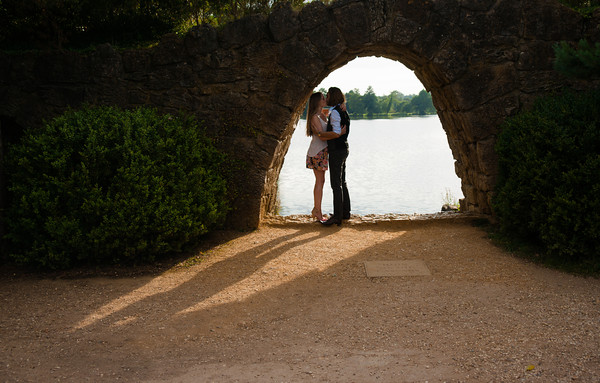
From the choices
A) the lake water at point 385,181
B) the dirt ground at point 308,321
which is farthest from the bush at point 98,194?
the lake water at point 385,181

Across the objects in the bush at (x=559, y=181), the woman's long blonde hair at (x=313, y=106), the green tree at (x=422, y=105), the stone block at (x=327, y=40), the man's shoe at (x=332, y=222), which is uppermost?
the green tree at (x=422, y=105)

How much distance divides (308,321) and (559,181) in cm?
289

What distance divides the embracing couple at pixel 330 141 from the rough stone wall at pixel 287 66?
13.6 inches

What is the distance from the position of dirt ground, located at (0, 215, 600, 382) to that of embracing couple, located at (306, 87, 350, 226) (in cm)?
122

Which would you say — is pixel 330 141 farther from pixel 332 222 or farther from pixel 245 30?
pixel 245 30

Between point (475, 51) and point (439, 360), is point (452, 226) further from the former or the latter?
point (439, 360)

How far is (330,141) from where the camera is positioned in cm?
630

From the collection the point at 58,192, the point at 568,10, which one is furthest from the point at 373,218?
the point at 58,192

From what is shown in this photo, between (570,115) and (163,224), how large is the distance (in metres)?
4.34

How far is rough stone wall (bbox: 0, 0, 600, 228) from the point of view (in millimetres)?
5789

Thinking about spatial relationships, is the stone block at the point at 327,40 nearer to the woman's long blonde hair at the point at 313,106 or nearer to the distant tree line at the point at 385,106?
the woman's long blonde hair at the point at 313,106

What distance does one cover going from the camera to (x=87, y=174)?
4.67 meters

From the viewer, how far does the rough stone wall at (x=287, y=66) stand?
5.79 m

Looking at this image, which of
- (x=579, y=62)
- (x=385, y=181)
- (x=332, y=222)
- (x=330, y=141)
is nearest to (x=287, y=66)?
(x=330, y=141)
